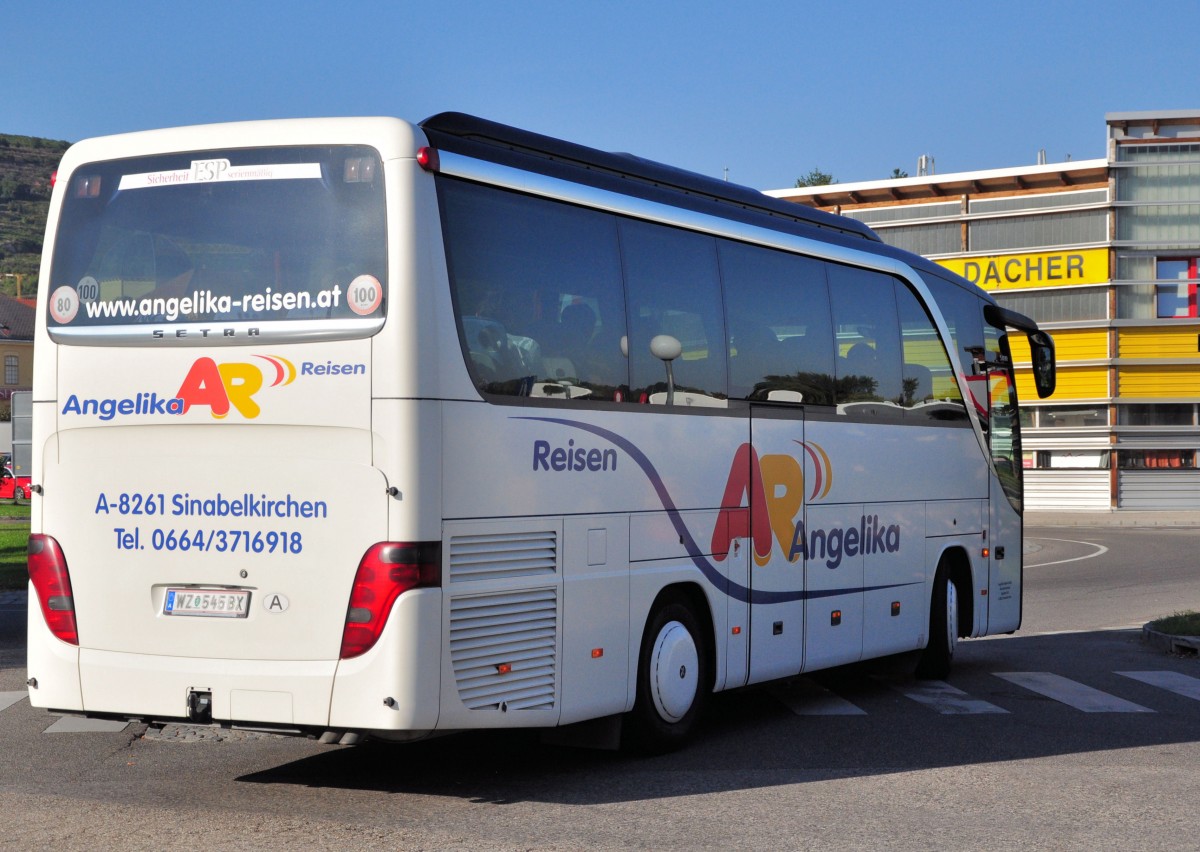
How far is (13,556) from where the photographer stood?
2708 centimetres

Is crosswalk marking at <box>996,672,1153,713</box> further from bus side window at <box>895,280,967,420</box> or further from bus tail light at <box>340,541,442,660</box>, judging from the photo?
bus tail light at <box>340,541,442,660</box>

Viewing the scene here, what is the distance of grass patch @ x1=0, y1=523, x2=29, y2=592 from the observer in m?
21.7

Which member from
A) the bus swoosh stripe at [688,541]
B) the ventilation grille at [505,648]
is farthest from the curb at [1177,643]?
the ventilation grille at [505,648]

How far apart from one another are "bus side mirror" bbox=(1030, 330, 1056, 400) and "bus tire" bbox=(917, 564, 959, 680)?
2.46 m

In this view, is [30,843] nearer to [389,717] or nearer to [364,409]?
[389,717]

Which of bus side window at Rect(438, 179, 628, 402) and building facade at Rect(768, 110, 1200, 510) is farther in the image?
building facade at Rect(768, 110, 1200, 510)

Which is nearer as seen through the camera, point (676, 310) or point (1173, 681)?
point (676, 310)

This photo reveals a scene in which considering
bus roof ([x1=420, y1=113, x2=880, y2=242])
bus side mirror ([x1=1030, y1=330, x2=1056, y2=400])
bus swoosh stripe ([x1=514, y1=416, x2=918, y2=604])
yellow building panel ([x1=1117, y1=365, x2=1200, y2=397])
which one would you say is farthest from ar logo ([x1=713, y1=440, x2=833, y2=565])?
yellow building panel ([x1=1117, y1=365, x2=1200, y2=397])

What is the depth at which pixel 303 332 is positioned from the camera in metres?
7.27

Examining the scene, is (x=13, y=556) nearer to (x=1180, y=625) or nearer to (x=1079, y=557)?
(x=1180, y=625)

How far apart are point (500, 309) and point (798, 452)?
137 inches

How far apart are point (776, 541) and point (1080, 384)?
5232cm

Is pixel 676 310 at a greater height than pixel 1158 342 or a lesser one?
lesser

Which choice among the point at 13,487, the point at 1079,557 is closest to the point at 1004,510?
the point at 1079,557
